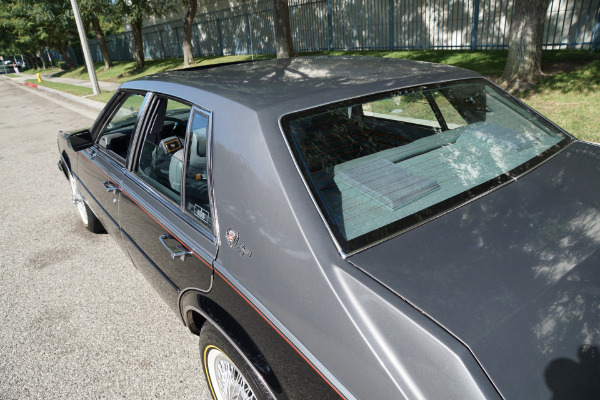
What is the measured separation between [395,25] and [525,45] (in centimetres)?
865

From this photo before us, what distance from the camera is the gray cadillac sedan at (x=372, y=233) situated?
1.15 m

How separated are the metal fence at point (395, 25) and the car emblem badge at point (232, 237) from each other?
1126cm

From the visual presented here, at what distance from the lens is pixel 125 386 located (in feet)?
8.15

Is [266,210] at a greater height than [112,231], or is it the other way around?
[266,210]

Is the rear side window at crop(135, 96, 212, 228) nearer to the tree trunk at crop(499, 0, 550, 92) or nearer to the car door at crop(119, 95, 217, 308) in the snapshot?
the car door at crop(119, 95, 217, 308)

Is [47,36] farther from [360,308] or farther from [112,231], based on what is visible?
[360,308]

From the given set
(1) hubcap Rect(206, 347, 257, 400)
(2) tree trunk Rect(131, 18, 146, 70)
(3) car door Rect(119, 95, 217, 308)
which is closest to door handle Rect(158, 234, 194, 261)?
(3) car door Rect(119, 95, 217, 308)

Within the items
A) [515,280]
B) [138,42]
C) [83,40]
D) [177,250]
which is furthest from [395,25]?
[138,42]

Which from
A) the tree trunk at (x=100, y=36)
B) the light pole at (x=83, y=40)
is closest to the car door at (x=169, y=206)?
the light pole at (x=83, y=40)

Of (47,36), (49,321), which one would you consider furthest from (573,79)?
(47,36)

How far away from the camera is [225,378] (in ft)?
6.31

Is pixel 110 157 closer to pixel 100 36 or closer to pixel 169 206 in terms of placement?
pixel 169 206

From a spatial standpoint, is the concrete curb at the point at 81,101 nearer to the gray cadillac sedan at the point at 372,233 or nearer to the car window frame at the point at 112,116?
the car window frame at the point at 112,116

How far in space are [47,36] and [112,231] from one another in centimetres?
3317
